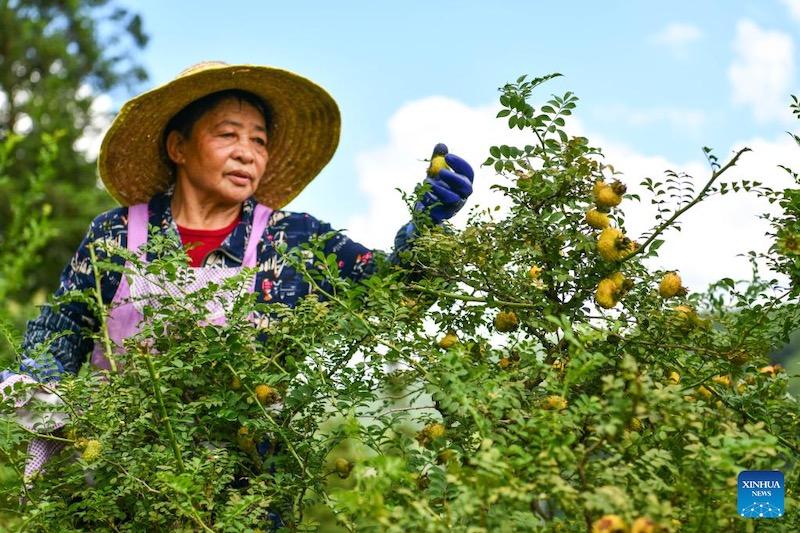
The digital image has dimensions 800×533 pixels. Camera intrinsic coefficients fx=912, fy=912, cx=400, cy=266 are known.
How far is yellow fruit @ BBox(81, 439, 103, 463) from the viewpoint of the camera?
1.40 meters

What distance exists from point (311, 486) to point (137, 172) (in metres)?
1.45

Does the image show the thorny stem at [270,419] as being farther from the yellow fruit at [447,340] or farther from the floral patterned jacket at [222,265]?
the floral patterned jacket at [222,265]

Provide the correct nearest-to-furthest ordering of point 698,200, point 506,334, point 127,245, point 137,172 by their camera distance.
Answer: point 698,200
point 506,334
point 127,245
point 137,172

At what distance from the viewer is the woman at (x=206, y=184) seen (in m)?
2.28

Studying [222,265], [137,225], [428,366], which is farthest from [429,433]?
[137,225]

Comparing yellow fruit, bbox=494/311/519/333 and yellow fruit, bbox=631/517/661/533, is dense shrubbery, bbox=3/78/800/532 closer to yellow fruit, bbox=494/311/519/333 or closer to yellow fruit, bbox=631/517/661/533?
yellow fruit, bbox=494/311/519/333

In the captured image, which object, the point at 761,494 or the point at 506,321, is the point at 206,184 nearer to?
the point at 506,321

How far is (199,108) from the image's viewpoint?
2.45 m

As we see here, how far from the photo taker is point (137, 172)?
2539 mm

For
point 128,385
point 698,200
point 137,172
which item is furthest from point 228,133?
point 698,200

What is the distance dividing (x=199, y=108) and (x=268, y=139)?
0.25m

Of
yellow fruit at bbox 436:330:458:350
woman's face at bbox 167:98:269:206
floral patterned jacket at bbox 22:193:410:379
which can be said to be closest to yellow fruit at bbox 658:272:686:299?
yellow fruit at bbox 436:330:458:350

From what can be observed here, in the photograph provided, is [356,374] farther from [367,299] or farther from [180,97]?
[180,97]

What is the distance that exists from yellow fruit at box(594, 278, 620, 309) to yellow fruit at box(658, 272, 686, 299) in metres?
0.12
